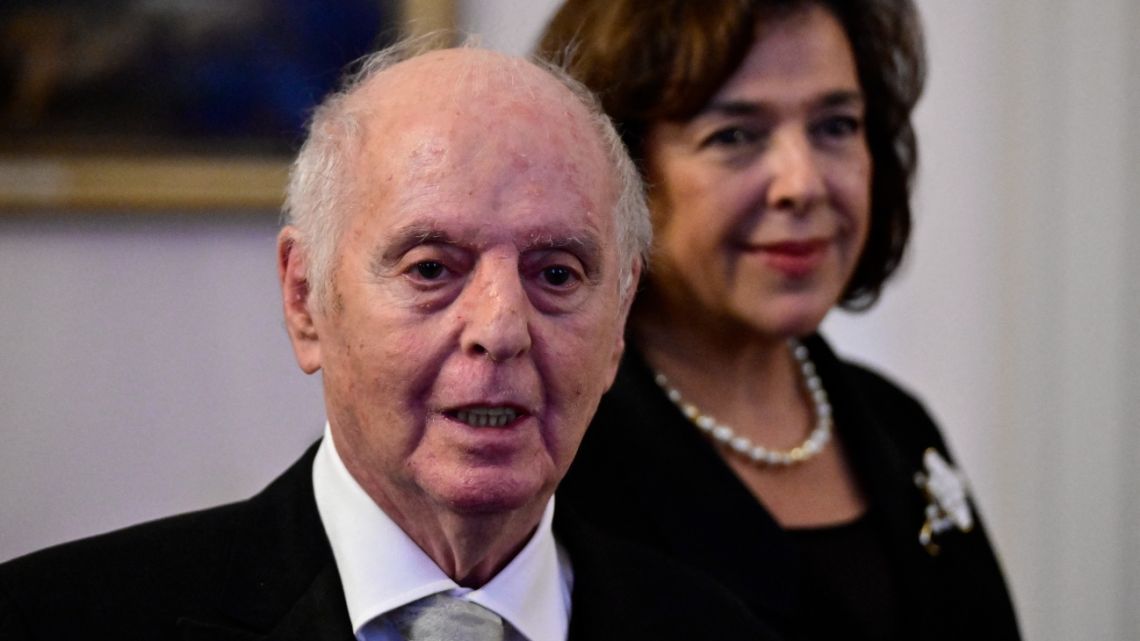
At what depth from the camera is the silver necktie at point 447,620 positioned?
1.21 metres

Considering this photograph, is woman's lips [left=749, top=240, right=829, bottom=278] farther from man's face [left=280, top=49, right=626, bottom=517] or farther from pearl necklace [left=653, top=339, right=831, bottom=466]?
man's face [left=280, top=49, right=626, bottom=517]

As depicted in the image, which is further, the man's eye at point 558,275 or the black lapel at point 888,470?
the black lapel at point 888,470

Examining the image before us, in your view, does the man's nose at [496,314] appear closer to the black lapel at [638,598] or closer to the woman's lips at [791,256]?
the black lapel at [638,598]

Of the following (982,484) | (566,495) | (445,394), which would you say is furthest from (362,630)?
(982,484)

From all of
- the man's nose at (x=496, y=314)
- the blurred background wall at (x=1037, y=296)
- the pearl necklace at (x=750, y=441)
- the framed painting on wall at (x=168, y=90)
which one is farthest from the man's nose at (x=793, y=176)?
the blurred background wall at (x=1037, y=296)

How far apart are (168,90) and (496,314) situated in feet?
4.43

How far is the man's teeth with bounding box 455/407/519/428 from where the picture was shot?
116 cm

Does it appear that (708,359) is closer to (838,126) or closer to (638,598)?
(838,126)

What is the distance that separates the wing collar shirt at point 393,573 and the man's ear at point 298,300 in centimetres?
9

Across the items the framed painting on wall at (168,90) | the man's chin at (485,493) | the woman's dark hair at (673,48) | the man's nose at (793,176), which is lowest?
the man's chin at (485,493)

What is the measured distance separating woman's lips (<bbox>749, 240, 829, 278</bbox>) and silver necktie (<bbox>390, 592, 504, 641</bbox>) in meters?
0.74

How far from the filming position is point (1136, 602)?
313 cm

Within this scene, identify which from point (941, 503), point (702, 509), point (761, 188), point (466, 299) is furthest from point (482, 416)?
point (941, 503)

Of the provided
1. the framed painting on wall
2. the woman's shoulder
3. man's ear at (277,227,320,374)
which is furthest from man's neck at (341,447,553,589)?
the framed painting on wall
